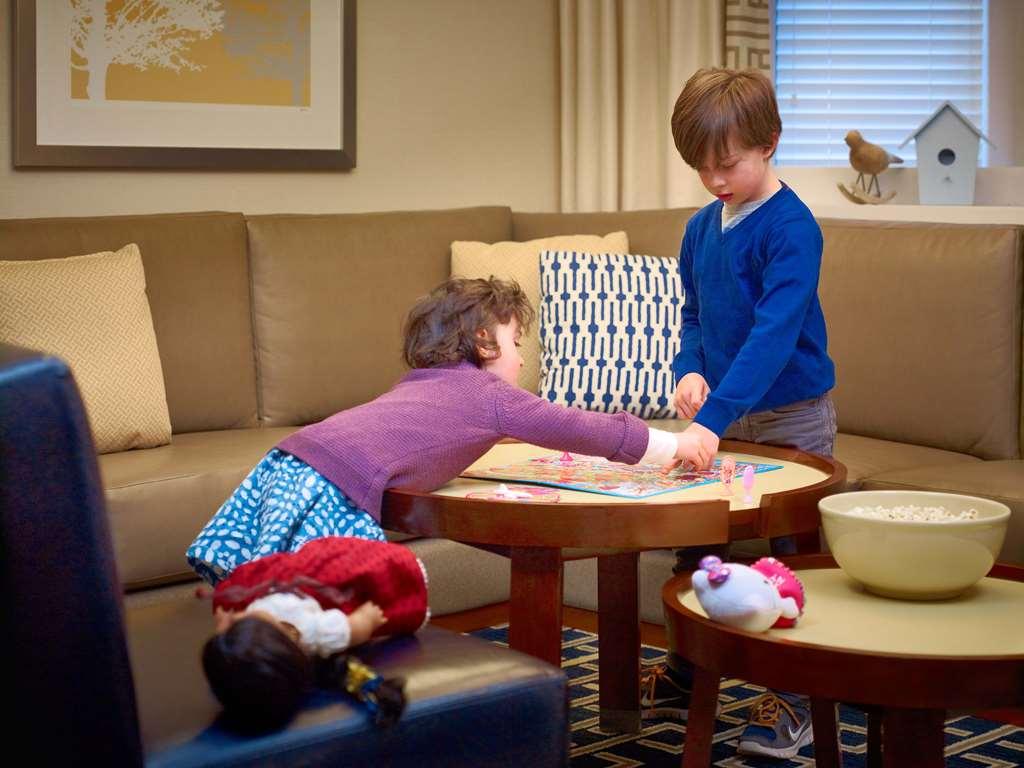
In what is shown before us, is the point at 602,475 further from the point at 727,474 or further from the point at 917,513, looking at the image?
the point at 917,513

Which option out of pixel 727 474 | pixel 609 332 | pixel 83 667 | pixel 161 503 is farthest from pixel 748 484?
pixel 609 332

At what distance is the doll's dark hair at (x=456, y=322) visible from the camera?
6.88 feet

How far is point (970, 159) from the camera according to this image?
12.3 ft

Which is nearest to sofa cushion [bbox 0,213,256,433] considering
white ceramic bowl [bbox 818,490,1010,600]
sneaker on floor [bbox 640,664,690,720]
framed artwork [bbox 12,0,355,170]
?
framed artwork [bbox 12,0,355,170]

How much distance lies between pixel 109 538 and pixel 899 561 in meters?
0.89

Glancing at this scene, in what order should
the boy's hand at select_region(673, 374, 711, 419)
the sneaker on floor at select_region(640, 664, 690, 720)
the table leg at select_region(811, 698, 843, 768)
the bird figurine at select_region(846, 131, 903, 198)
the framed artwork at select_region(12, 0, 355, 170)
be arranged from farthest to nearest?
the bird figurine at select_region(846, 131, 903, 198)
the framed artwork at select_region(12, 0, 355, 170)
the sneaker on floor at select_region(640, 664, 690, 720)
the boy's hand at select_region(673, 374, 711, 419)
the table leg at select_region(811, 698, 843, 768)

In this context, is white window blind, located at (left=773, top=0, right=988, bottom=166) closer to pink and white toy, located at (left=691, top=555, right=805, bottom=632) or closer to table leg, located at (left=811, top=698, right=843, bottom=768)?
table leg, located at (left=811, top=698, right=843, bottom=768)

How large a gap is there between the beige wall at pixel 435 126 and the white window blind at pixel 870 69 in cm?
77

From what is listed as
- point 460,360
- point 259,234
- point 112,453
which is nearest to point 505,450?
point 460,360

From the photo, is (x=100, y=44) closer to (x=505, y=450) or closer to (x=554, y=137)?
(x=554, y=137)

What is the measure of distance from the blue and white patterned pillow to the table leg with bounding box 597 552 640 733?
1.11 m

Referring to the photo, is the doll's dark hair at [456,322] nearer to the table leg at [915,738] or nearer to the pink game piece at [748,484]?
the pink game piece at [748,484]

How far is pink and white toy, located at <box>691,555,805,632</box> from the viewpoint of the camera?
1508 mm

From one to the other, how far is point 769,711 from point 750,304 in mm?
682
